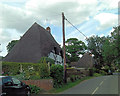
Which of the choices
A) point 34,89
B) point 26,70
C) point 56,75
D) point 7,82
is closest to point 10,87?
point 7,82

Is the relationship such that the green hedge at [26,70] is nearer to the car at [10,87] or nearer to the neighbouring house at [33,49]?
the car at [10,87]

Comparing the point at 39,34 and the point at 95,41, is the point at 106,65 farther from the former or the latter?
the point at 39,34

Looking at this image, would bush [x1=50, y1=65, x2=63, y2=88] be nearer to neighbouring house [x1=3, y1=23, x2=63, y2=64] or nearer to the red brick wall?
the red brick wall

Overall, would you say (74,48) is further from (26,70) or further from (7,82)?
(7,82)

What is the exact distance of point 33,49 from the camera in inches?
1181

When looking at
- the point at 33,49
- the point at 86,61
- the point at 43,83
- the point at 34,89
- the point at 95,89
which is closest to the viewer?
the point at 34,89

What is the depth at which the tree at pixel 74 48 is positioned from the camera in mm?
72062

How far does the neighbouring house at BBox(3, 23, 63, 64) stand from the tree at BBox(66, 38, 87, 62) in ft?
123

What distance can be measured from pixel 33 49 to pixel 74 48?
43875mm

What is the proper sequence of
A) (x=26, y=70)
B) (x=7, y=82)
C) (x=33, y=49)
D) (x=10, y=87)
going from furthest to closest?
(x=33, y=49) < (x=26, y=70) < (x=10, y=87) < (x=7, y=82)

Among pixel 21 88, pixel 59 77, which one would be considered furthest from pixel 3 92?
pixel 59 77

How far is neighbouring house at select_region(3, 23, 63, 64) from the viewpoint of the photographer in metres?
29.0

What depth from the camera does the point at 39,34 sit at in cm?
3244

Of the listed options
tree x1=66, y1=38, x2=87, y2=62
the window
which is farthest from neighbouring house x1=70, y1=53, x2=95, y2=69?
the window
